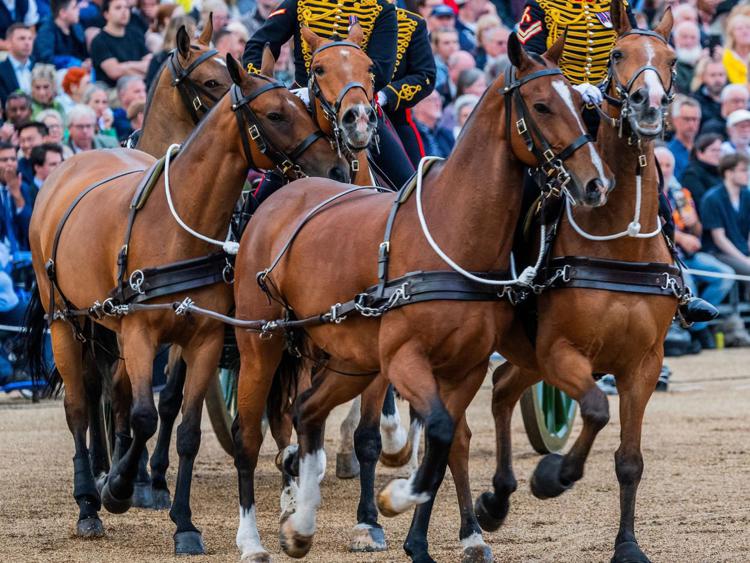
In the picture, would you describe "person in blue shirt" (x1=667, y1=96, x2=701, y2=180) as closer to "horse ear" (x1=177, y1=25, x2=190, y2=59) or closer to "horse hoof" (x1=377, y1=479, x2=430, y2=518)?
"horse ear" (x1=177, y1=25, x2=190, y2=59)

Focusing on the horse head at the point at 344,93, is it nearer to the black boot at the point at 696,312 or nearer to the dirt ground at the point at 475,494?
the black boot at the point at 696,312

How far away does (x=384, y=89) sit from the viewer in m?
7.78

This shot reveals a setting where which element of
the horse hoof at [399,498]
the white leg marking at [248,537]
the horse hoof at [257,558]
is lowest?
the horse hoof at [257,558]

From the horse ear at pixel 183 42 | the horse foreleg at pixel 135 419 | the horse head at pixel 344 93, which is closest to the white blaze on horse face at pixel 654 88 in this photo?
the horse head at pixel 344 93

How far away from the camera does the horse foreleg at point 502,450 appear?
21.9 ft

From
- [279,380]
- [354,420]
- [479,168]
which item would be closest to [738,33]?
[354,420]

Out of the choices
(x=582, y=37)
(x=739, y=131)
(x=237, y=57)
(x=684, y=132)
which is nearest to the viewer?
(x=582, y=37)

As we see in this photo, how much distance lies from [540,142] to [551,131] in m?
0.06

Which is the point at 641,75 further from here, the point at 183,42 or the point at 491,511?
the point at 183,42

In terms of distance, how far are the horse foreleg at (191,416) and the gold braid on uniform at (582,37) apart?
197 centimetres

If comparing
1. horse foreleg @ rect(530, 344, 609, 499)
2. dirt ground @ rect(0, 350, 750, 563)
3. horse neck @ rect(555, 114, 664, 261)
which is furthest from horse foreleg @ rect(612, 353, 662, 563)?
horse neck @ rect(555, 114, 664, 261)

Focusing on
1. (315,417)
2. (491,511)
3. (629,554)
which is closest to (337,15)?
(315,417)

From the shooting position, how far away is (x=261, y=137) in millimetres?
6555

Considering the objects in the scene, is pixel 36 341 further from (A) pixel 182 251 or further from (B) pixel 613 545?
(B) pixel 613 545
